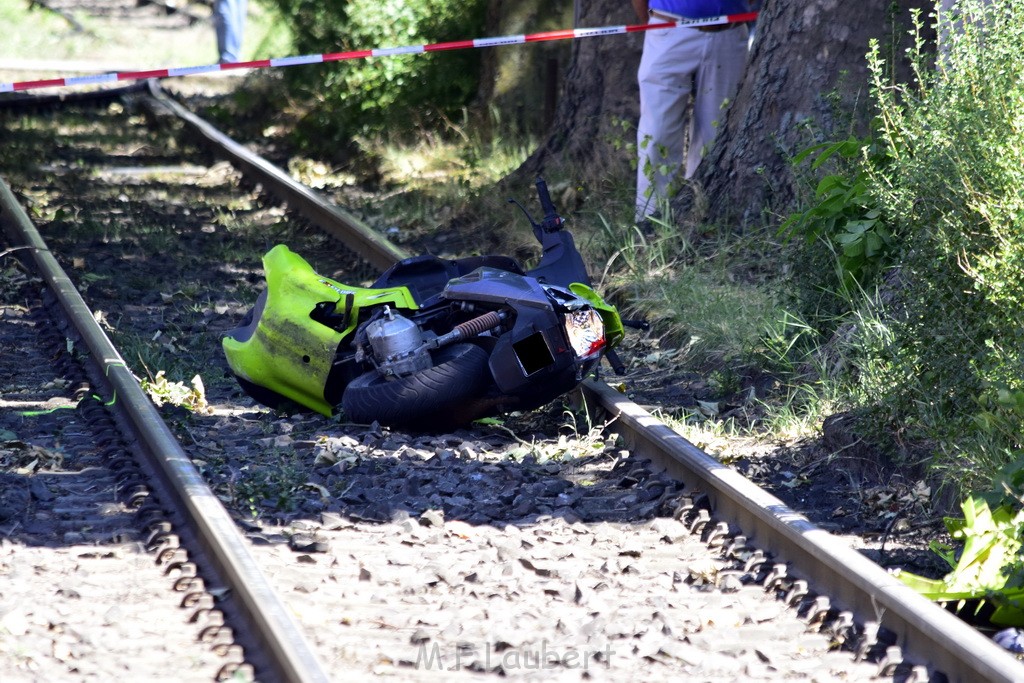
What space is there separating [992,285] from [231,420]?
3271 millimetres

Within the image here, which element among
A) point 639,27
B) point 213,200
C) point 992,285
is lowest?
point 213,200

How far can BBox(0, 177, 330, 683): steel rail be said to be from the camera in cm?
352

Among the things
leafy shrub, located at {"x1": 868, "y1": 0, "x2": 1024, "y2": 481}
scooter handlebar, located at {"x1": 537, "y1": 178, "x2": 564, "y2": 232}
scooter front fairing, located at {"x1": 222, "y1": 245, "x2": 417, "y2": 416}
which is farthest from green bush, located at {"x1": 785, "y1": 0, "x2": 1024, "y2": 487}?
scooter front fairing, located at {"x1": 222, "y1": 245, "x2": 417, "y2": 416}

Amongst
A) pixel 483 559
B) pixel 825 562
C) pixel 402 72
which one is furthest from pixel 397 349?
pixel 402 72

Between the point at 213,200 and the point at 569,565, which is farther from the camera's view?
the point at 213,200

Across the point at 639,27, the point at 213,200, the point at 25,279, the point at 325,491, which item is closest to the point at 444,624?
the point at 325,491

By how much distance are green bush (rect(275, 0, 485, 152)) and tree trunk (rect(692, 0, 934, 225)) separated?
5.22m

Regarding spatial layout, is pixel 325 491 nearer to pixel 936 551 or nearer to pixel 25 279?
pixel 936 551

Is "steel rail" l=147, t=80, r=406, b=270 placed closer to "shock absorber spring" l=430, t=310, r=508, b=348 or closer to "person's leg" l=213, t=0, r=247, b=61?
"person's leg" l=213, t=0, r=247, b=61

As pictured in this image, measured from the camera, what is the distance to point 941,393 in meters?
5.25

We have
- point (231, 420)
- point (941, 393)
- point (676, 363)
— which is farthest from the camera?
point (676, 363)

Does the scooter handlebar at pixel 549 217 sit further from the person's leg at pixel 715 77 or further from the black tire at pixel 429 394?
the person's leg at pixel 715 77

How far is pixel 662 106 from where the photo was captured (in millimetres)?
8930

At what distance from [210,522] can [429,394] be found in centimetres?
146
